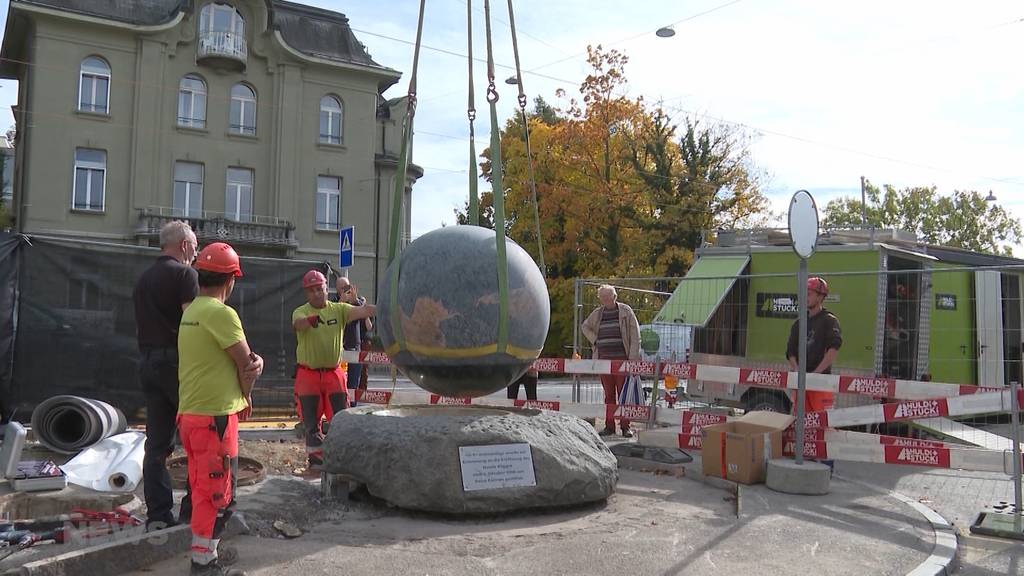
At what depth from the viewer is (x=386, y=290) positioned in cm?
495

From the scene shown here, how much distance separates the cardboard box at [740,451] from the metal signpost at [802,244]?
0.32m

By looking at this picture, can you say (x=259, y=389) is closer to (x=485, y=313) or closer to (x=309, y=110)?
(x=485, y=313)

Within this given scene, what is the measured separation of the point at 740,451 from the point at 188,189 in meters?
24.0

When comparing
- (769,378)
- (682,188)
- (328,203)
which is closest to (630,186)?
(682,188)

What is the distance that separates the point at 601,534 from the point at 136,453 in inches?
143

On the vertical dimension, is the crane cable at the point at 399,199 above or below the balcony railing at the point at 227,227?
below

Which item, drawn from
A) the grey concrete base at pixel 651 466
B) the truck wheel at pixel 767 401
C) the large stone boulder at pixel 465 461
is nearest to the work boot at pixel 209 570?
the large stone boulder at pixel 465 461

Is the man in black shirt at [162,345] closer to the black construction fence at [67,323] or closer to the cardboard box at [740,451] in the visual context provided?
the cardboard box at [740,451]

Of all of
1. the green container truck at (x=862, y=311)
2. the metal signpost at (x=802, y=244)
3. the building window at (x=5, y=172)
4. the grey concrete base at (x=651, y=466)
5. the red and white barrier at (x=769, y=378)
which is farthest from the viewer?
the building window at (x=5, y=172)

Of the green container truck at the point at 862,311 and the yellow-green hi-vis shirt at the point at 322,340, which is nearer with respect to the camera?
the yellow-green hi-vis shirt at the point at 322,340

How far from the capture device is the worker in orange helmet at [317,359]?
6.86 meters

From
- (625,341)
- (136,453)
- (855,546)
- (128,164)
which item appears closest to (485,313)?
(855,546)

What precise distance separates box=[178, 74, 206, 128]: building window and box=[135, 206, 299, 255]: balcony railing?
10.0 ft

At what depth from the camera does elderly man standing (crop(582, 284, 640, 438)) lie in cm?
930
